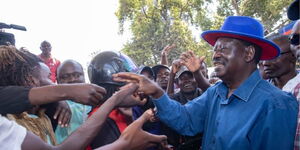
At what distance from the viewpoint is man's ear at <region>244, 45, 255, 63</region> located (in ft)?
7.63

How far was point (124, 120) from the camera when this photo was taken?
2.09m

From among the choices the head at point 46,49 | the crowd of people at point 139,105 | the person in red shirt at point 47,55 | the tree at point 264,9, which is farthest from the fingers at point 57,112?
the tree at point 264,9

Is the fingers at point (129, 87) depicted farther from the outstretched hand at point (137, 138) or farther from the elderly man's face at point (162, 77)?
the elderly man's face at point (162, 77)

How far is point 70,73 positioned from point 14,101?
1991 millimetres

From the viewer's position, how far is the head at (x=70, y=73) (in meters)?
3.51

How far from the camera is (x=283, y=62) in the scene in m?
3.18

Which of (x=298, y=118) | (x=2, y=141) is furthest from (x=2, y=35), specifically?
(x=298, y=118)

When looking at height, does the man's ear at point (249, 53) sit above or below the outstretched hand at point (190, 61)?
above

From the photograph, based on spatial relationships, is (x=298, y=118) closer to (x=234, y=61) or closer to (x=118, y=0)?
(x=234, y=61)

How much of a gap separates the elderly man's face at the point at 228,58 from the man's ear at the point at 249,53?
0.04m

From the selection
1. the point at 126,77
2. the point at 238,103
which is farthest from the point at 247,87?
the point at 126,77

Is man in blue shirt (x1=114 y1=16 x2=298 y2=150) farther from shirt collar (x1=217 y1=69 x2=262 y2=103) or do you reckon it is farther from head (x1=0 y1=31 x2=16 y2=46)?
head (x1=0 y1=31 x2=16 y2=46)

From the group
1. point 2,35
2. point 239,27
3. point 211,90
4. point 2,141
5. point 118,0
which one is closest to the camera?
point 2,141

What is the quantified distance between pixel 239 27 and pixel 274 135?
92 cm
